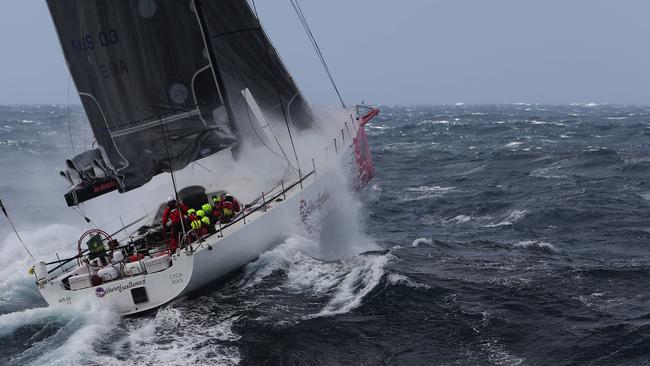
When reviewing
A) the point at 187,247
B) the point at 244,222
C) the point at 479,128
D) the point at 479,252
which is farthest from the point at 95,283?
the point at 479,128

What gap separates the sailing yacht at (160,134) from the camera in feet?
37.8

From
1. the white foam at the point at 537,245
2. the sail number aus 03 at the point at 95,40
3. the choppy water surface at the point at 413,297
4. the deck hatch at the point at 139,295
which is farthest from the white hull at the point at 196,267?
the white foam at the point at 537,245

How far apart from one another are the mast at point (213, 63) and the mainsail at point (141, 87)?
24mm

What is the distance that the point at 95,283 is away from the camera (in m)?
11.6

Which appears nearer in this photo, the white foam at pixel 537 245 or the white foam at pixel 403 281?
the white foam at pixel 403 281

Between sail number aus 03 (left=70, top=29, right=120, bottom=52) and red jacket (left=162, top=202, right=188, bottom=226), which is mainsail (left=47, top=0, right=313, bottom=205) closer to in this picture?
sail number aus 03 (left=70, top=29, right=120, bottom=52)

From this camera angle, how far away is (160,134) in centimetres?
1422

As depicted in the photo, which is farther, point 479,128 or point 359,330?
point 479,128

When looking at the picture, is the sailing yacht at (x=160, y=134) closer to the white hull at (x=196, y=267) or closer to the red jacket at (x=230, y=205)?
the white hull at (x=196, y=267)

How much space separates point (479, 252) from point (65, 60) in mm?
9623

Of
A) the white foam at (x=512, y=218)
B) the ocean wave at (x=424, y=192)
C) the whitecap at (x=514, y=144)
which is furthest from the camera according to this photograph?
the whitecap at (x=514, y=144)

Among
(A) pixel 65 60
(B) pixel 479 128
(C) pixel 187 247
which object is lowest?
(B) pixel 479 128

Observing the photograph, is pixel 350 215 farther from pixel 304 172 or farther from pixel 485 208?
pixel 485 208

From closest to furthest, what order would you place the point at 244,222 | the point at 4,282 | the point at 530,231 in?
1. the point at 244,222
2. the point at 4,282
3. the point at 530,231
